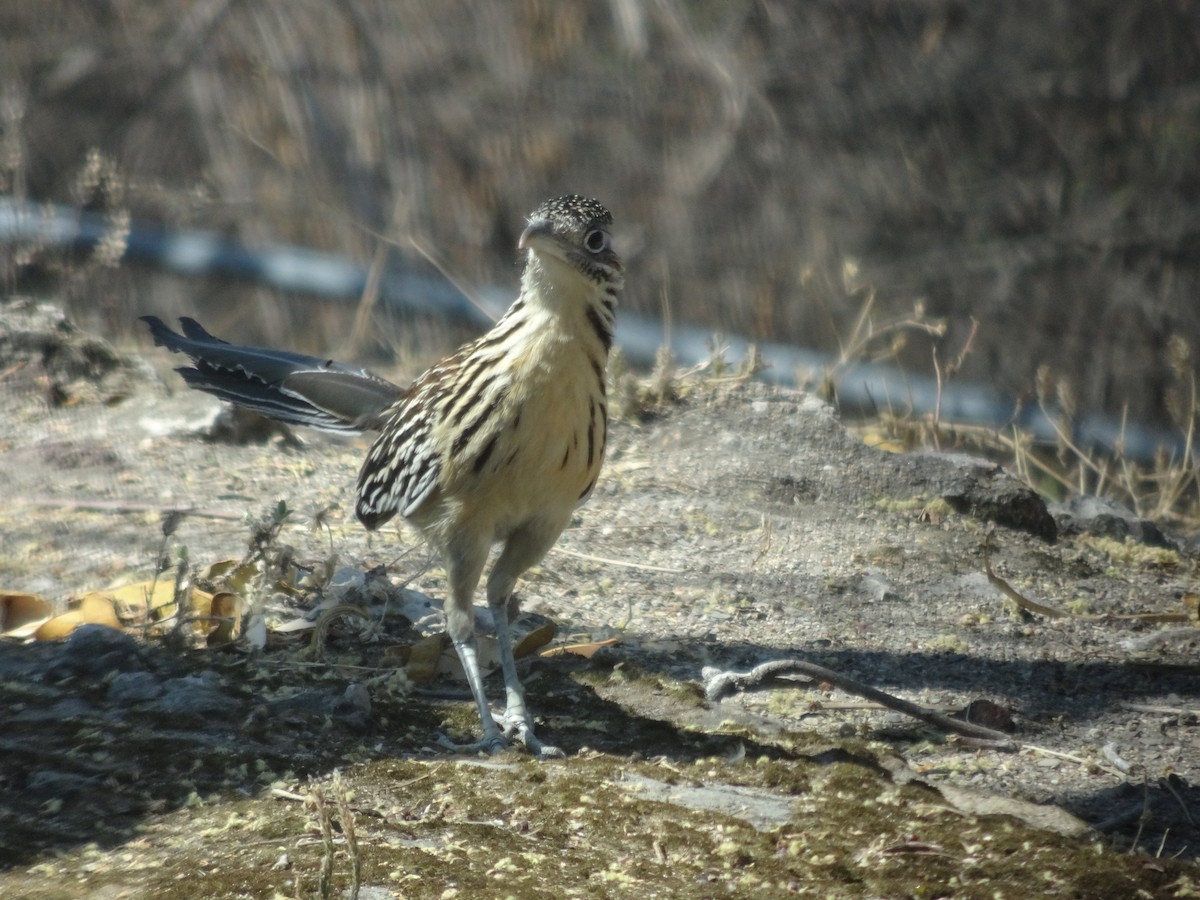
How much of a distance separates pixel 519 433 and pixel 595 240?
56cm

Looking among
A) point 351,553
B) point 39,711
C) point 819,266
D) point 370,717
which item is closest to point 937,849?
point 370,717

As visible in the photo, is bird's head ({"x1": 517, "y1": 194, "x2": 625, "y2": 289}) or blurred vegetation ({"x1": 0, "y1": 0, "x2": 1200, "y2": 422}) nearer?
bird's head ({"x1": 517, "y1": 194, "x2": 625, "y2": 289})

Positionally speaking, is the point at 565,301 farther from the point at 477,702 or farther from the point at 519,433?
the point at 477,702

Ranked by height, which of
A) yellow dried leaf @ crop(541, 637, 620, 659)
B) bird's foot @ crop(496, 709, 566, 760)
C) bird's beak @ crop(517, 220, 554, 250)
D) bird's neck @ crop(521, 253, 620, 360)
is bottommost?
yellow dried leaf @ crop(541, 637, 620, 659)

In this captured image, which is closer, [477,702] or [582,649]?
[477,702]

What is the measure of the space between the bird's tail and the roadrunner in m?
0.86

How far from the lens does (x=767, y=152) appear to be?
11.2 metres

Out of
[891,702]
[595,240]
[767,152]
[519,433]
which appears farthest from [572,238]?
[767,152]

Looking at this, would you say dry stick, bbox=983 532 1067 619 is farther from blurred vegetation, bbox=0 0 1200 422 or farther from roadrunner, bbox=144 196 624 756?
blurred vegetation, bbox=0 0 1200 422

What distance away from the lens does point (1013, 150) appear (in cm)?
1121

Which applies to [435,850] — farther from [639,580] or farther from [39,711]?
[639,580]

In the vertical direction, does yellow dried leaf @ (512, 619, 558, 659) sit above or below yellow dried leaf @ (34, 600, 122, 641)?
below

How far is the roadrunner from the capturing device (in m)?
3.84

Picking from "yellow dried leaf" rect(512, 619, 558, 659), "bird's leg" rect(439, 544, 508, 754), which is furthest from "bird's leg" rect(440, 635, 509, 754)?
"yellow dried leaf" rect(512, 619, 558, 659)
